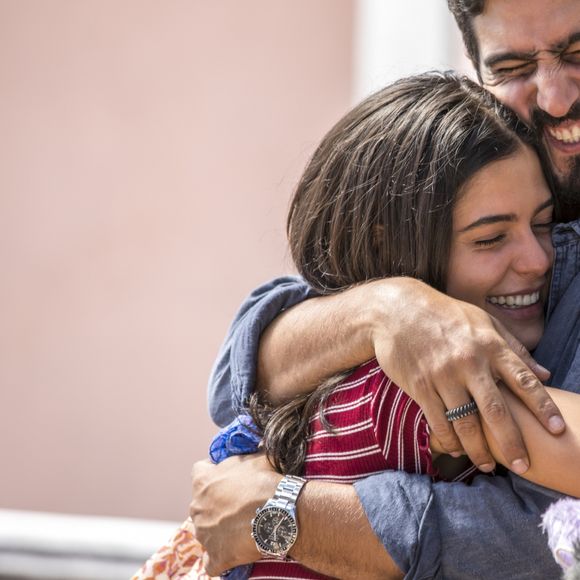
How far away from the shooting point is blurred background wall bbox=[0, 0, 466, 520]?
5457mm

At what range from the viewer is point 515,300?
2.35 meters

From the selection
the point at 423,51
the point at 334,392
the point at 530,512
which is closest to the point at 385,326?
the point at 334,392

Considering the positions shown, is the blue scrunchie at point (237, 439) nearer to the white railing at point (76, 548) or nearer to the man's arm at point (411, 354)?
the man's arm at point (411, 354)

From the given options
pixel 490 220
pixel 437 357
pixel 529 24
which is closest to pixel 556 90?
pixel 529 24

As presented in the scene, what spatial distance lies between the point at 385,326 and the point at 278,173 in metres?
3.41

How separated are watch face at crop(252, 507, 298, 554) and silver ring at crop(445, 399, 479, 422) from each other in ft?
1.26

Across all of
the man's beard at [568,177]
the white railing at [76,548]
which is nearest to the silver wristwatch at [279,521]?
the man's beard at [568,177]

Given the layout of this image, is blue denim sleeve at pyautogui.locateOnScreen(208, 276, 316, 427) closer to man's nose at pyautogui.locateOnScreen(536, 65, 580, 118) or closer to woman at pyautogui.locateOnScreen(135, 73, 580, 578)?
woman at pyautogui.locateOnScreen(135, 73, 580, 578)

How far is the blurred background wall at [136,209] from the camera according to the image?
546 cm

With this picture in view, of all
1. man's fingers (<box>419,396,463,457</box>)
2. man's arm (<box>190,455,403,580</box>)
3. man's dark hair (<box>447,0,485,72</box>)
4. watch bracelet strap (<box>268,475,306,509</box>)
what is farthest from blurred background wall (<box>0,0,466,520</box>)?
man's fingers (<box>419,396,463,457</box>)

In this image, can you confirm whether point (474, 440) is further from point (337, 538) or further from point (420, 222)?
point (420, 222)

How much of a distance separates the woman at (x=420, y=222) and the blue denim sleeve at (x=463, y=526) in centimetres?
12

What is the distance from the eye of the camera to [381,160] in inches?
92.3

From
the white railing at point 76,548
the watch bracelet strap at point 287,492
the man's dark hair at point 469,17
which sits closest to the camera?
the watch bracelet strap at point 287,492
